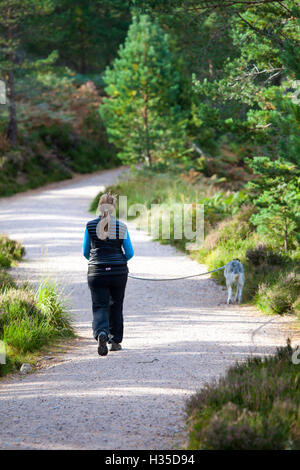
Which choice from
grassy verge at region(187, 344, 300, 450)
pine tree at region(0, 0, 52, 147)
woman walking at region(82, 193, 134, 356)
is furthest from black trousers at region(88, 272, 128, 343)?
pine tree at region(0, 0, 52, 147)

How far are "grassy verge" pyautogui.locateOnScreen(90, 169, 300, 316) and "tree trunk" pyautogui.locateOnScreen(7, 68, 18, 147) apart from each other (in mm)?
8684

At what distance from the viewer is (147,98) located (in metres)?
23.5

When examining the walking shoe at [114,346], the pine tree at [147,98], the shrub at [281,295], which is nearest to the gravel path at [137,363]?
the walking shoe at [114,346]

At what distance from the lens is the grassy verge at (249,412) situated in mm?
3725

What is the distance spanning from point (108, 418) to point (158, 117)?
19854 millimetres

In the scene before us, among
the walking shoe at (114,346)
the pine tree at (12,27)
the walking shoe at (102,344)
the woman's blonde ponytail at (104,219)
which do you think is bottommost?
the walking shoe at (114,346)

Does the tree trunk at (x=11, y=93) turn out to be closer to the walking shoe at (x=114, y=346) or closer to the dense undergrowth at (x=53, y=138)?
the dense undergrowth at (x=53, y=138)

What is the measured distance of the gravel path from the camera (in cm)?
440

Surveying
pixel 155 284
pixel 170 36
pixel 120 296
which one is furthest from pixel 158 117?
pixel 120 296

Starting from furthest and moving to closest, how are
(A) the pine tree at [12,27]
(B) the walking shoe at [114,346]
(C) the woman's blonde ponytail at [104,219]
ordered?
(A) the pine tree at [12,27]
(B) the walking shoe at [114,346]
(C) the woman's blonde ponytail at [104,219]

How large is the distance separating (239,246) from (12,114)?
685 inches

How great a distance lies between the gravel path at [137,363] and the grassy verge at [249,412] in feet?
0.88

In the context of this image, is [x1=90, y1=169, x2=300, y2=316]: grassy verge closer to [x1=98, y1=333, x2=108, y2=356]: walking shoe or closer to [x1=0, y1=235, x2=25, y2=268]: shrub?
[x1=98, y1=333, x2=108, y2=356]: walking shoe

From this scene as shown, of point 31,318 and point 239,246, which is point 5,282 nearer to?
point 31,318
